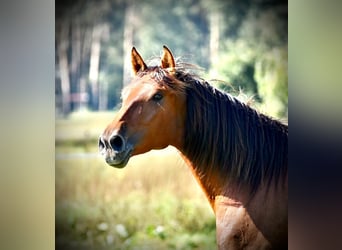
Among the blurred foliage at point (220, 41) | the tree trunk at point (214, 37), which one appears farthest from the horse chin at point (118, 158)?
the tree trunk at point (214, 37)

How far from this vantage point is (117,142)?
7.87 ft

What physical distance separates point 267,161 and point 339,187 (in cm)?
37

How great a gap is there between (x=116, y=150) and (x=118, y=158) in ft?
0.14

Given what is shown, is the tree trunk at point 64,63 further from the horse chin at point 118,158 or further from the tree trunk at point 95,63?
the horse chin at point 118,158

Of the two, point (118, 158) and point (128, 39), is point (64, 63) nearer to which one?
point (128, 39)

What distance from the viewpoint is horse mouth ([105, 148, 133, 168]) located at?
241cm

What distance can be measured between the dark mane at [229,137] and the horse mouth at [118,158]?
0.28 meters

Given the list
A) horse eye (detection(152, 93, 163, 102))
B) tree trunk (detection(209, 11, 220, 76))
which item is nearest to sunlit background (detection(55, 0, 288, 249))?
tree trunk (detection(209, 11, 220, 76))

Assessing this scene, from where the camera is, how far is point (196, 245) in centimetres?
244

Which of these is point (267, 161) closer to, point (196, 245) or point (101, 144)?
point (196, 245)

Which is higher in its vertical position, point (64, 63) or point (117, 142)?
point (64, 63)

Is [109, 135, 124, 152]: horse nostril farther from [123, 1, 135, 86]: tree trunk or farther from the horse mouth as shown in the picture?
[123, 1, 135, 86]: tree trunk

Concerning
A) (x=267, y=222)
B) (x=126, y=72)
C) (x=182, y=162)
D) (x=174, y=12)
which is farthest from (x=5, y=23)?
(x=267, y=222)

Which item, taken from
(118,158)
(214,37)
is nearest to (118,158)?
(118,158)
